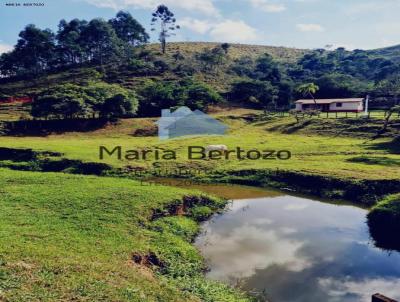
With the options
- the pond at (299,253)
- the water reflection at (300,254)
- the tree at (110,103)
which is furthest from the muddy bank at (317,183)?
the tree at (110,103)

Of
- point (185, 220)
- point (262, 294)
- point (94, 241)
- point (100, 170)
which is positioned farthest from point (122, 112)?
point (262, 294)

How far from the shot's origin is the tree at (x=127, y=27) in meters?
132

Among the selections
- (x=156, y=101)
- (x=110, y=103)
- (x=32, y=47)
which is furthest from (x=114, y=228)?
(x=32, y=47)

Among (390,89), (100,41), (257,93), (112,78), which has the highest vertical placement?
(100,41)

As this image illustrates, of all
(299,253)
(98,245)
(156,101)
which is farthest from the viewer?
(156,101)

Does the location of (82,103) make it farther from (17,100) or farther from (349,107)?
(349,107)

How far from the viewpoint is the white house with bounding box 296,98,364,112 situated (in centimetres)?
7494

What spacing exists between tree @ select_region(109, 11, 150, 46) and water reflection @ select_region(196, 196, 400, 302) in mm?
115005

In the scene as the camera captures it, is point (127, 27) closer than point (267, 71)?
No

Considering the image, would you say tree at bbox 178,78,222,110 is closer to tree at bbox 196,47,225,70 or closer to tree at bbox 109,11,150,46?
tree at bbox 196,47,225,70

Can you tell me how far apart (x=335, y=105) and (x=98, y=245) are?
6786 cm

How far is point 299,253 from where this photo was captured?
2103 cm

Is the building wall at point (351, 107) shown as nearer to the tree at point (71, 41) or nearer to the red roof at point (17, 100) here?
the red roof at point (17, 100)

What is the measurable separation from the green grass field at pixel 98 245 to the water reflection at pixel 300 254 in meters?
1.60
